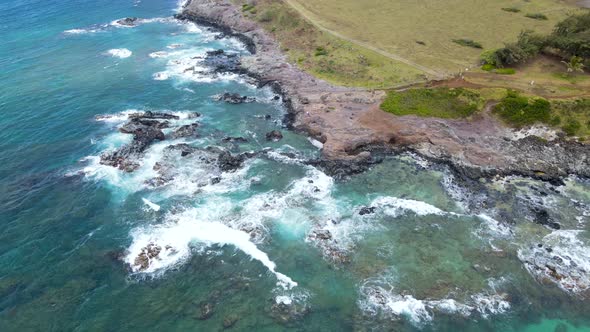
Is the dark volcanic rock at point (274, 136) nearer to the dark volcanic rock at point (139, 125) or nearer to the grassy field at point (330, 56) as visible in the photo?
the grassy field at point (330, 56)

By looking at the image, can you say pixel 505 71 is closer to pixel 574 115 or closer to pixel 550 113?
pixel 550 113

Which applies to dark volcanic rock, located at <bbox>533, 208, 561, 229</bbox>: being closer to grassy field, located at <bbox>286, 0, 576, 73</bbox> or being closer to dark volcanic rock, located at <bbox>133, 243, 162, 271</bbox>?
grassy field, located at <bbox>286, 0, 576, 73</bbox>

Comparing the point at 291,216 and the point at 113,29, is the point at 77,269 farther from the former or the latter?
the point at 113,29

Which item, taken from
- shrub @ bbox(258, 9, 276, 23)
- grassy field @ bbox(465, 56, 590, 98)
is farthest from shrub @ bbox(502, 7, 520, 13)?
shrub @ bbox(258, 9, 276, 23)

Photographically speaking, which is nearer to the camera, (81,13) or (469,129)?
(469,129)

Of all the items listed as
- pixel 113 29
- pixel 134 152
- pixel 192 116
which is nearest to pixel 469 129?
pixel 192 116

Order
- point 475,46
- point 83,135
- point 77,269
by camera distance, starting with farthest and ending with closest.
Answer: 1. point 475,46
2. point 83,135
3. point 77,269

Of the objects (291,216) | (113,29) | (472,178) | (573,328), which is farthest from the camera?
(113,29)

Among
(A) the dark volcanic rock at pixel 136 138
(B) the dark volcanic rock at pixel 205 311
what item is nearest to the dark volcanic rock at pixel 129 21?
(A) the dark volcanic rock at pixel 136 138
